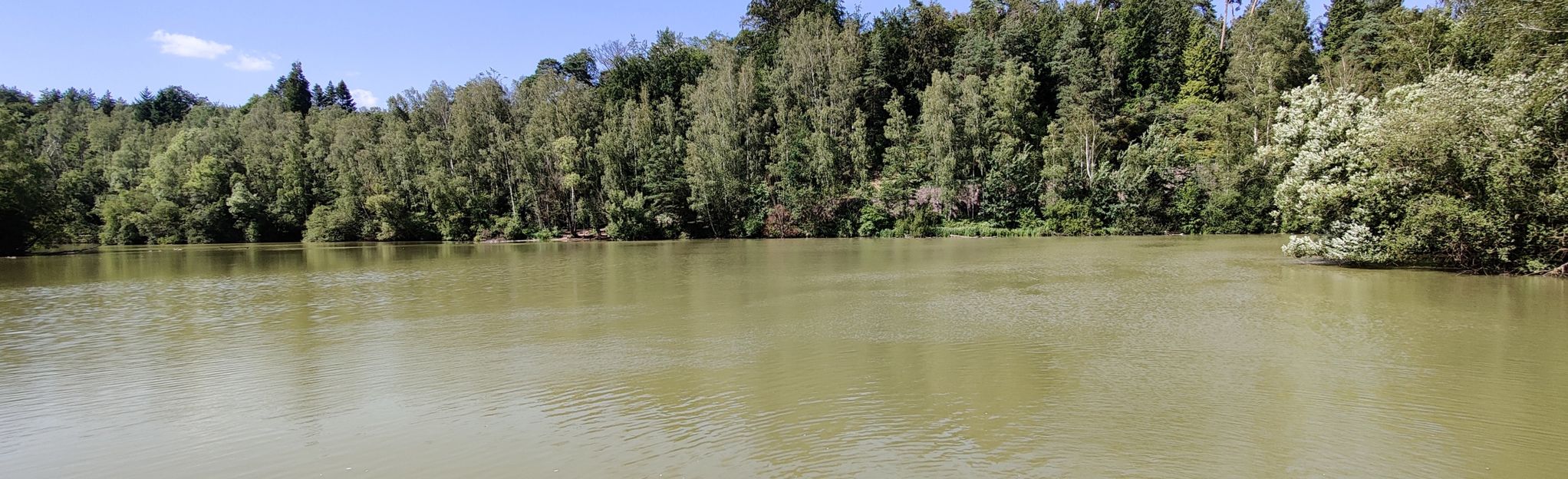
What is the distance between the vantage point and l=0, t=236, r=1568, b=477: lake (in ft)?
19.7

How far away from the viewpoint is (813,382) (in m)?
8.51

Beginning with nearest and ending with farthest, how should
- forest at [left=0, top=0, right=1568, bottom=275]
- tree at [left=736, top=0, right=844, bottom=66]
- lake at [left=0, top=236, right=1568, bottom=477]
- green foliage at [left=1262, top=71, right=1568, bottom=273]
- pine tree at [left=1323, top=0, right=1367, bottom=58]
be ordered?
lake at [left=0, top=236, right=1568, bottom=477], green foliage at [left=1262, top=71, right=1568, bottom=273], forest at [left=0, top=0, right=1568, bottom=275], pine tree at [left=1323, top=0, right=1367, bottom=58], tree at [left=736, top=0, right=844, bottom=66]

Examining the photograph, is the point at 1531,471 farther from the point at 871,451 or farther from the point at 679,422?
the point at 679,422

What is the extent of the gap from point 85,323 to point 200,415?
9964mm

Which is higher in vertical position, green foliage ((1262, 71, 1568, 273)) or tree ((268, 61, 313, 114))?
tree ((268, 61, 313, 114))

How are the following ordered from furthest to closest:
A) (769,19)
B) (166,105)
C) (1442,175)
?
1. (166,105)
2. (769,19)
3. (1442,175)

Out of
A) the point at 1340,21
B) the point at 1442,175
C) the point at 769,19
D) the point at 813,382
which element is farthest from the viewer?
the point at 769,19

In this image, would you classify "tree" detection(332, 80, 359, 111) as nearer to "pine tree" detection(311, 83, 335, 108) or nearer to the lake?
"pine tree" detection(311, 83, 335, 108)

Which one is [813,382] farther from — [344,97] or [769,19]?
[344,97]

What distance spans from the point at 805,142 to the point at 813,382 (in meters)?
44.7

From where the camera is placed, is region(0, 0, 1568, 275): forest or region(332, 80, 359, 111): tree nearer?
region(0, 0, 1568, 275): forest

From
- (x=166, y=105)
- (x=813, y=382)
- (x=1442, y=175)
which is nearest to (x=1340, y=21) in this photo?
(x=1442, y=175)

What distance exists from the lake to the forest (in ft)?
82.1

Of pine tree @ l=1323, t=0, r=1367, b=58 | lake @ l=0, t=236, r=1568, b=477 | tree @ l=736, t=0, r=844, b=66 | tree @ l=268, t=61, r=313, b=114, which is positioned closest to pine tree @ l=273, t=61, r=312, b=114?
tree @ l=268, t=61, r=313, b=114
